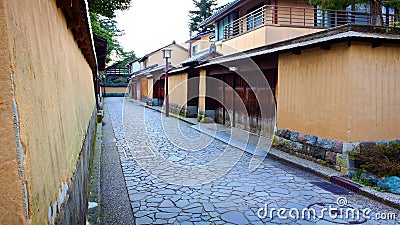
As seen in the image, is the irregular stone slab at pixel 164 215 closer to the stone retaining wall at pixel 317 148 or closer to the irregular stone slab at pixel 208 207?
the irregular stone slab at pixel 208 207

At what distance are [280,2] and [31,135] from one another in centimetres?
1667

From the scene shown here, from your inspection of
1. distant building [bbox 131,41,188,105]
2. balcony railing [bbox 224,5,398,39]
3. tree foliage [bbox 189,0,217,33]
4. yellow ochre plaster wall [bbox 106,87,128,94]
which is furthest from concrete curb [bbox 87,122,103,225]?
yellow ochre plaster wall [bbox 106,87,128,94]

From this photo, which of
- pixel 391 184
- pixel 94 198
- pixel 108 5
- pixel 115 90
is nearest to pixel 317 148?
pixel 391 184

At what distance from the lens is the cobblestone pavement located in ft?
16.3

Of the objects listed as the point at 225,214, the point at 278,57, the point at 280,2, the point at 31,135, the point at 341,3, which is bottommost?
the point at 225,214

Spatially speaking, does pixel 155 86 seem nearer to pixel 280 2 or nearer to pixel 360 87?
pixel 280 2

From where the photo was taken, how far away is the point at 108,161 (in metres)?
8.61

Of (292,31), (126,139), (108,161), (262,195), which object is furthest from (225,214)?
(292,31)

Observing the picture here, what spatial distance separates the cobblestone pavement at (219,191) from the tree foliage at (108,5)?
4164mm

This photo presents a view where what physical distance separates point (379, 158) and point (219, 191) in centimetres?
325

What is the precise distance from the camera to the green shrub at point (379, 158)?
6.16 metres

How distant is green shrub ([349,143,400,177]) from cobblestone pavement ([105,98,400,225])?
3.09 feet

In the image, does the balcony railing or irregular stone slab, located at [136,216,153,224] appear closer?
irregular stone slab, located at [136,216,153,224]

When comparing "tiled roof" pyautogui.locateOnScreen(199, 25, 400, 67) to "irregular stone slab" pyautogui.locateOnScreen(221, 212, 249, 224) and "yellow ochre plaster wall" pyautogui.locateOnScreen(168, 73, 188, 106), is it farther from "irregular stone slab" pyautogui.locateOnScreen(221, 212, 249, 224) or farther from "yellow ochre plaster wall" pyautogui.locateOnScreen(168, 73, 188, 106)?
"yellow ochre plaster wall" pyautogui.locateOnScreen(168, 73, 188, 106)
